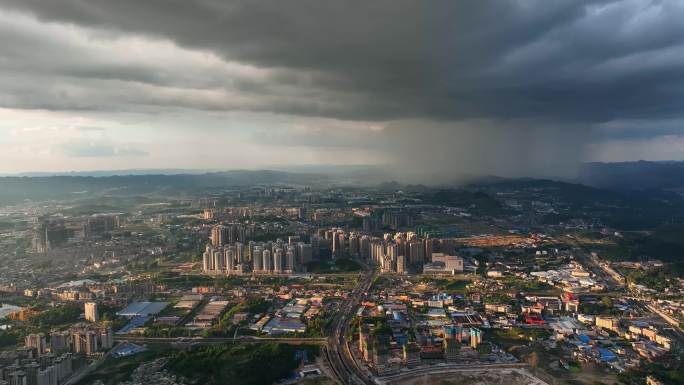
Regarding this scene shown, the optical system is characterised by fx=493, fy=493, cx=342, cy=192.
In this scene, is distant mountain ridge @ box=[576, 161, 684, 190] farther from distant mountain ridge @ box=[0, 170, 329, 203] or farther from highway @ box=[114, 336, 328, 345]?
highway @ box=[114, 336, 328, 345]

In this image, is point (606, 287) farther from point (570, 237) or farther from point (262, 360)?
point (262, 360)

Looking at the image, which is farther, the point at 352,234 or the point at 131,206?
the point at 131,206

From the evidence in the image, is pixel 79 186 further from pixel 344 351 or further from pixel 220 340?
pixel 344 351

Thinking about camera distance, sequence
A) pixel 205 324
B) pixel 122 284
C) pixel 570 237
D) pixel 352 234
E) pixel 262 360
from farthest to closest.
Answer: pixel 570 237, pixel 352 234, pixel 122 284, pixel 205 324, pixel 262 360

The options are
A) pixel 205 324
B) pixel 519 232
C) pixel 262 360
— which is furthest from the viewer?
pixel 519 232

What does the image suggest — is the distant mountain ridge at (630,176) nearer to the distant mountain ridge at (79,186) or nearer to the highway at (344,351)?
the distant mountain ridge at (79,186)

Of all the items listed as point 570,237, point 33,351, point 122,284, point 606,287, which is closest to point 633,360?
point 606,287

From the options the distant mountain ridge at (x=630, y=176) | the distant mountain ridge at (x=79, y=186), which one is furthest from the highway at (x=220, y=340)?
the distant mountain ridge at (x=630, y=176)

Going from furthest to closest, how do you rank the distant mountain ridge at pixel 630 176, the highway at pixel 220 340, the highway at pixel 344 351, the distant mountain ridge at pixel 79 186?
the distant mountain ridge at pixel 630 176
the distant mountain ridge at pixel 79 186
the highway at pixel 220 340
the highway at pixel 344 351

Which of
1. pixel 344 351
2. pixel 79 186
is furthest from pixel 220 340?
pixel 79 186
